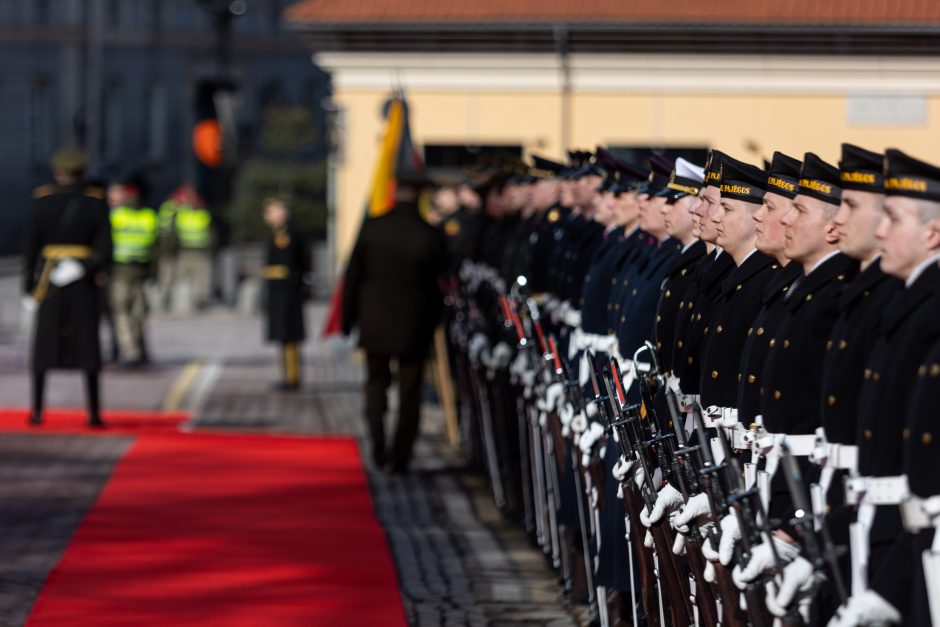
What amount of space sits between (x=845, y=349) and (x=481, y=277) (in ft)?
26.1

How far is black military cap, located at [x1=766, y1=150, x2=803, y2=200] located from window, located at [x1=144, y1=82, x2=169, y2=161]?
47955mm

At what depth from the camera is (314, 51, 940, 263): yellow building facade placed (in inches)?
887

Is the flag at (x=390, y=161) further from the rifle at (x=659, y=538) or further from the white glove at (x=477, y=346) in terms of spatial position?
the rifle at (x=659, y=538)

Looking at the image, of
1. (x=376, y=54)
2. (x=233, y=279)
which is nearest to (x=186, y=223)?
(x=233, y=279)

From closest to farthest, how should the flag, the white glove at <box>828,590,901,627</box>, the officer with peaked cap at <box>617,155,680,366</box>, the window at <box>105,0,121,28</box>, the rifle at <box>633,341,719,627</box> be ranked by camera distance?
1. the white glove at <box>828,590,901,627</box>
2. the rifle at <box>633,341,719,627</box>
3. the officer with peaked cap at <box>617,155,680,366</box>
4. the flag
5. the window at <box>105,0,121,28</box>

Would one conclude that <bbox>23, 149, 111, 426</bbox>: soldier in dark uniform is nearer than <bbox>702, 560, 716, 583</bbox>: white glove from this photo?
No

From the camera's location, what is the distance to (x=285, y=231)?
17672 mm

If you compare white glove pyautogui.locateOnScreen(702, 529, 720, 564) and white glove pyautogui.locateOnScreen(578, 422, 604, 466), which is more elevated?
white glove pyautogui.locateOnScreen(702, 529, 720, 564)

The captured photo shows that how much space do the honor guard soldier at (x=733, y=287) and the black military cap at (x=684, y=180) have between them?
2.97 ft

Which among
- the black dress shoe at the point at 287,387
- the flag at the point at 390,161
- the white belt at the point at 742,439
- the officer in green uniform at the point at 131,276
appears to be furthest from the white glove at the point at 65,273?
the white belt at the point at 742,439

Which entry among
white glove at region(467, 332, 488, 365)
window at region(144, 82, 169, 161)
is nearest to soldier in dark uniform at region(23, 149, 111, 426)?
white glove at region(467, 332, 488, 365)

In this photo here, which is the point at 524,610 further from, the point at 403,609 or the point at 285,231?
the point at 285,231

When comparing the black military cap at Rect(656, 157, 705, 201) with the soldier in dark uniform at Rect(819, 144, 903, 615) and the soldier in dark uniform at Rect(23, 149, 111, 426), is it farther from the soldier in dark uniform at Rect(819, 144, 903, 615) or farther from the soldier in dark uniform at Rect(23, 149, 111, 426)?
the soldier in dark uniform at Rect(23, 149, 111, 426)

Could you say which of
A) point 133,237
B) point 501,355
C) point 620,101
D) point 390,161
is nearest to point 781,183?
point 501,355
